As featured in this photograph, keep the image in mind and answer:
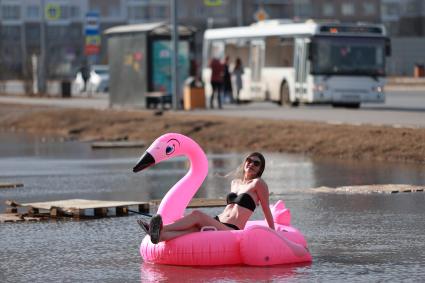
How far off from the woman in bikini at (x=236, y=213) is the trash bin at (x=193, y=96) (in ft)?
97.5

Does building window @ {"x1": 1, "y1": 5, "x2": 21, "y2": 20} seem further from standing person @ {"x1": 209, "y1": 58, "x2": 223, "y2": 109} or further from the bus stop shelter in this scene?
standing person @ {"x1": 209, "y1": 58, "x2": 223, "y2": 109}

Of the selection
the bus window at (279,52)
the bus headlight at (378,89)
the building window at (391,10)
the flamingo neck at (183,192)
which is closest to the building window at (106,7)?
the building window at (391,10)

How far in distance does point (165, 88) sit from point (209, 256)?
31615 mm

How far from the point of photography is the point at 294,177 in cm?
2283

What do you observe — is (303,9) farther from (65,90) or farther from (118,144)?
(118,144)

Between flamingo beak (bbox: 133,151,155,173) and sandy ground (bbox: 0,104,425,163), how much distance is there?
40.3ft

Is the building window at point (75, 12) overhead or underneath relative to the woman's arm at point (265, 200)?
overhead

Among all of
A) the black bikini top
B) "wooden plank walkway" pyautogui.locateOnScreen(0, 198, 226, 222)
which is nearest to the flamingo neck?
the black bikini top

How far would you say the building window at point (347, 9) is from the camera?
406 feet

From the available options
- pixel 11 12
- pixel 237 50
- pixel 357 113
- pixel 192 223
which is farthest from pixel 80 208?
pixel 11 12

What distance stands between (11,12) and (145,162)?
366ft

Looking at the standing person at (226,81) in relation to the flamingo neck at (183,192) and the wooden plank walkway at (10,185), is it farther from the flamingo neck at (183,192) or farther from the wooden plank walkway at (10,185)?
the flamingo neck at (183,192)

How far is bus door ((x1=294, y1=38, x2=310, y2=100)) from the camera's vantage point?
43.3 metres

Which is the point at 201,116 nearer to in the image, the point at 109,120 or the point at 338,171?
the point at 109,120
